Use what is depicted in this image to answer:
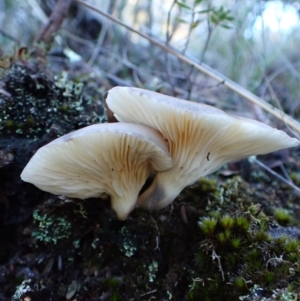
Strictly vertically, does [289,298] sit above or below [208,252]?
above

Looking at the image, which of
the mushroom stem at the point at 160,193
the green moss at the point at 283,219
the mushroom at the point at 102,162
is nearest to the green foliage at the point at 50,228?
the mushroom at the point at 102,162

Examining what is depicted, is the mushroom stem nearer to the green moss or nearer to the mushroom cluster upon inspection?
the mushroom cluster

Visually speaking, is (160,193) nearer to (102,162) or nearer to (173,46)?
(102,162)

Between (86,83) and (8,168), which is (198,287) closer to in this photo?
(8,168)

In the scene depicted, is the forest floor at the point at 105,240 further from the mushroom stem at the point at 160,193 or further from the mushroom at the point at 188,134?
the mushroom at the point at 188,134

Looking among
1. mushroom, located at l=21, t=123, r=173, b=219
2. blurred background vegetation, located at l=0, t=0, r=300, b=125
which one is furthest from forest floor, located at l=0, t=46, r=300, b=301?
blurred background vegetation, located at l=0, t=0, r=300, b=125

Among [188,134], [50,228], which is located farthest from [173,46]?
[50,228]

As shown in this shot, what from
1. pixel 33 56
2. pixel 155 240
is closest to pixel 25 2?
pixel 33 56

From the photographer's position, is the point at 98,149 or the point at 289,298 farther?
the point at 98,149
